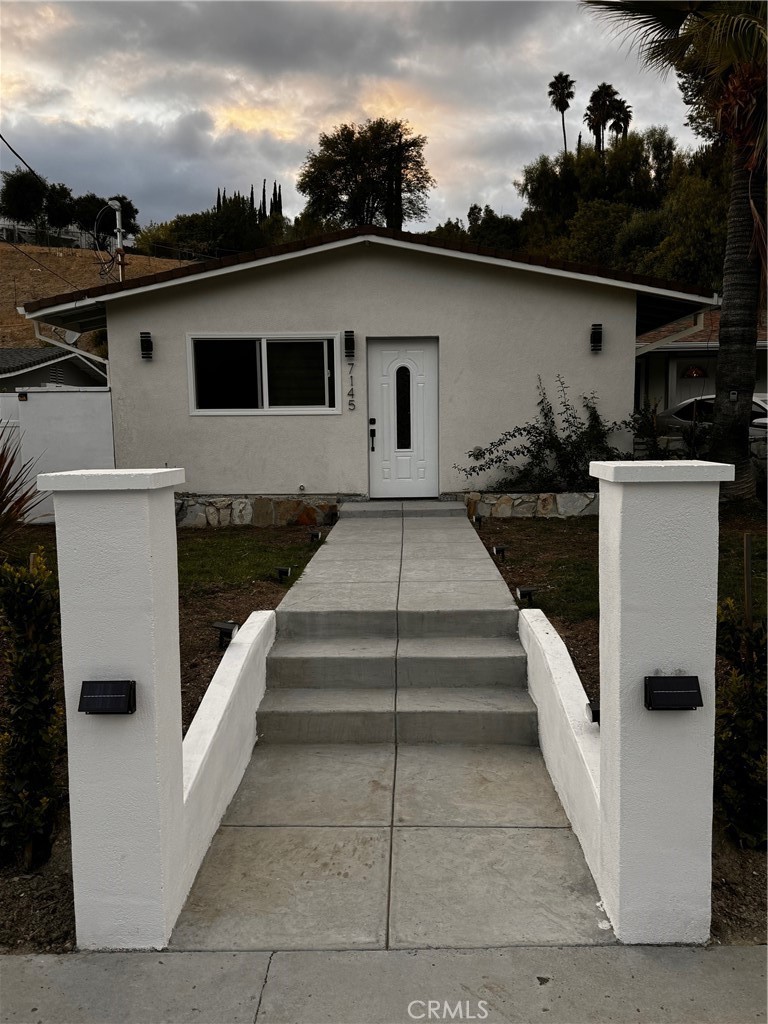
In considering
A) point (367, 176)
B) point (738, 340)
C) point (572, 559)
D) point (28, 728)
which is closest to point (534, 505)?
point (572, 559)

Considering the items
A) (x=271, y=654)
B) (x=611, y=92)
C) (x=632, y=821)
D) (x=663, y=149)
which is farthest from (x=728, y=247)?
(x=611, y=92)

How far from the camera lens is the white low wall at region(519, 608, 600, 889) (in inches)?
130

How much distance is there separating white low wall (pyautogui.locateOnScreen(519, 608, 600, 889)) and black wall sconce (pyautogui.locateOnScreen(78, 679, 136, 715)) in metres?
1.90

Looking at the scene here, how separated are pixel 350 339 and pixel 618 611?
8.82 meters

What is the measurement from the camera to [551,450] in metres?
11.2

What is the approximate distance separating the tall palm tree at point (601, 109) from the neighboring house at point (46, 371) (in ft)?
118

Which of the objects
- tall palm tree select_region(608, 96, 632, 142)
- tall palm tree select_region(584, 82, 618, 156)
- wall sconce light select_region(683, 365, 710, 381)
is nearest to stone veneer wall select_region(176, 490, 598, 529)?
wall sconce light select_region(683, 365, 710, 381)

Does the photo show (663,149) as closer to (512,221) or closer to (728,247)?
(512,221)

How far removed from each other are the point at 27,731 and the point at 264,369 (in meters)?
8.53

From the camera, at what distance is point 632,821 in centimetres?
284

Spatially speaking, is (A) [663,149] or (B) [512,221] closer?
(A) [663,149]

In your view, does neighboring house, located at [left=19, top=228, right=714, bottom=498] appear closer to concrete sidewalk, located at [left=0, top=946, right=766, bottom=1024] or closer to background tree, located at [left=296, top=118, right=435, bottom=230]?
concrete sidewalk, located at [left=0, top=946, right=766, bottom=1024]

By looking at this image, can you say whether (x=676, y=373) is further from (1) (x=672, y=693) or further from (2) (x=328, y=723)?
(1) (x=672, y=693)

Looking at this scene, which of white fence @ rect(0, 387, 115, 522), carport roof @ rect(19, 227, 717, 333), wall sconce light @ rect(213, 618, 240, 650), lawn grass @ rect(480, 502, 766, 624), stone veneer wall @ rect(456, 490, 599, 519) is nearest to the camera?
wall sconce light @ rect(213, 618, 240, 650)
